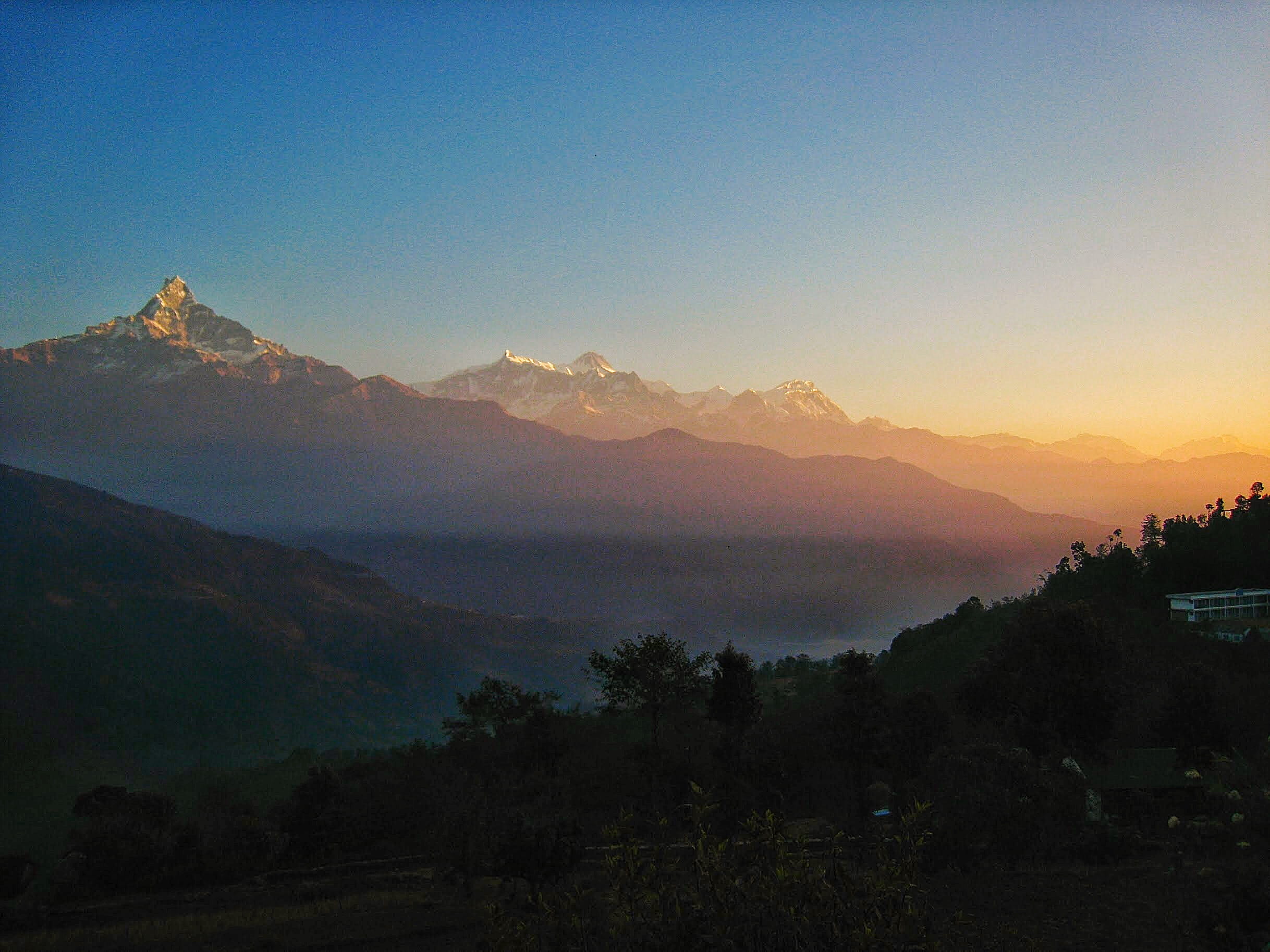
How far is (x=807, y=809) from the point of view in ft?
88.9

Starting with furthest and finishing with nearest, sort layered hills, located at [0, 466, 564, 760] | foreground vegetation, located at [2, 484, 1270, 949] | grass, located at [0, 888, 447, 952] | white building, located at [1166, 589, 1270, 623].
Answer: layered hills, located at [0, 466, 564, 760] → white building, located at [1166, 589, 1270, 623] → grass, located at [0, 888, 447, 952] → foreground vegetation, located at [2, 484, 1270, 949]

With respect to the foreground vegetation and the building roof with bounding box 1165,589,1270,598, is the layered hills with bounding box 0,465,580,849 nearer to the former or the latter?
the foreground vegetation

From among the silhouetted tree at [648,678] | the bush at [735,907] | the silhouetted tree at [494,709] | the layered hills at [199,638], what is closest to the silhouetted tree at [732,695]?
the silhouetted tree at [648,678]

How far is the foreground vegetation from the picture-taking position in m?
6.84

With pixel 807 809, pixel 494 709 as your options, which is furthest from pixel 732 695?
pixel 494 709

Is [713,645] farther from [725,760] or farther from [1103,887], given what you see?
[1103,887]

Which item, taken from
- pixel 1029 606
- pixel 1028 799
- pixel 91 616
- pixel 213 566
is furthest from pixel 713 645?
pixel 1028 799

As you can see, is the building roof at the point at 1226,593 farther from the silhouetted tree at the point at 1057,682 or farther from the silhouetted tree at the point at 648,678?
the silhouetted tree at the point at 648,678

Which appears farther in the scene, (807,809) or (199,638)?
(199,638)

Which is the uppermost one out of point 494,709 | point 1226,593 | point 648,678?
point 1226,593

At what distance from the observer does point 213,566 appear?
132375 millimetres

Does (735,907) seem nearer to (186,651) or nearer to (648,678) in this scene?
(648,678)

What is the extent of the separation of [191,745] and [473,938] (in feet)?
288

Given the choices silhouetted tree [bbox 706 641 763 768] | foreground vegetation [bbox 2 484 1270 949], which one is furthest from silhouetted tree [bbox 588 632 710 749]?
silhouetted tree [bbox 706 641 763 768]
